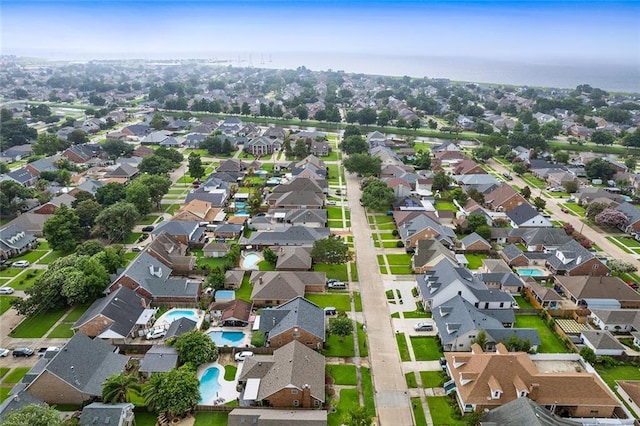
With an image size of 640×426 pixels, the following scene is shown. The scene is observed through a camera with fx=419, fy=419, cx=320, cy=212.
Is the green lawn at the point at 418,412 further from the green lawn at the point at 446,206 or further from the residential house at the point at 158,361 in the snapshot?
the green lawn at the point at 446,206

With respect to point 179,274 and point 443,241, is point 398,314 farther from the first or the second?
point 179,274

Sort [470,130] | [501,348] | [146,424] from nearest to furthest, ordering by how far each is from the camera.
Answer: [146,424], [501,348], [470,130]

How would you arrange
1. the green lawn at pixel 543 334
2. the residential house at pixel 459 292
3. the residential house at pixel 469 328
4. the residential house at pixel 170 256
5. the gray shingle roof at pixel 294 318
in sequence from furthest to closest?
the residential house at pixel 170 256
the residential house at pixel 459 292
the green lawn at pixel 543 334
the residential house at pixel 469 328
the gray shingle roof at pixel 294 318

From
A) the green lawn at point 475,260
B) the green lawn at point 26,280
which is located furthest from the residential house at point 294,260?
the green lawn at point 26,280

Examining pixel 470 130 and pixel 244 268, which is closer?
pixel 244 268

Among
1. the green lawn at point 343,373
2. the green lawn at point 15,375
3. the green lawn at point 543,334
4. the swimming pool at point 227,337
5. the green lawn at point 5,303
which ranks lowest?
the green lawn at point 5,303

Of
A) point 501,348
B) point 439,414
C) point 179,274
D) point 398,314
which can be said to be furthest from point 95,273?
point 501,348
